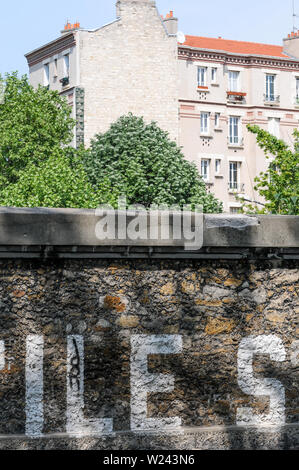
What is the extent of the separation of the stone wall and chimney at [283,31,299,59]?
69.2 meters

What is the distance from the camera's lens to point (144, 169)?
148 ft

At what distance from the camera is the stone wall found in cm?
705

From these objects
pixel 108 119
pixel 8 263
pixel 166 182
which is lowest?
pixel 8 263

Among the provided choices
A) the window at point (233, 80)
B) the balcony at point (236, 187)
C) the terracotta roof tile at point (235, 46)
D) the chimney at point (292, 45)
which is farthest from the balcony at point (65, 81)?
the chimney at point (292, 45)

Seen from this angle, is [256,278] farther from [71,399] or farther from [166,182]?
[166,182]

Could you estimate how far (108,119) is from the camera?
60531 millimetres

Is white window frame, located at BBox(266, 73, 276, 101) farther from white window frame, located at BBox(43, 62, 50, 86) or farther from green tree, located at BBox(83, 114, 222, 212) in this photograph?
green tree, located at BBox(83, 114, 222, 212)

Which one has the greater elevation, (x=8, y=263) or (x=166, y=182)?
(x=166, y=182)

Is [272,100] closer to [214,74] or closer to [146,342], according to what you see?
[214,74]

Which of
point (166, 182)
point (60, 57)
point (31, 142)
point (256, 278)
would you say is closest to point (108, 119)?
point (60, 57)

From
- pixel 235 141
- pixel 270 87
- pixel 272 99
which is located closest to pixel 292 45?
pixel 270 87
